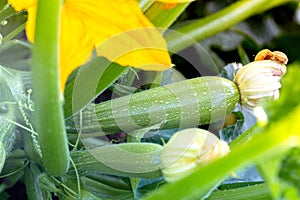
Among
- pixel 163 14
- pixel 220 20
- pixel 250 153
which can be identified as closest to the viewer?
pixel 250 153

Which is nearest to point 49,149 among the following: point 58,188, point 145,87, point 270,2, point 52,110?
point 52,110

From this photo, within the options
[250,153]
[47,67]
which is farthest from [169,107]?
[250,153]

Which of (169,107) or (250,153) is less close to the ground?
(250,153)

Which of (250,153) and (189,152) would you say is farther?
(189,152)

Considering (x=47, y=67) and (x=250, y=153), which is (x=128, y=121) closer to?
(x=47, y=67)

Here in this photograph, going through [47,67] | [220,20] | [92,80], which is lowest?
[220,20]
